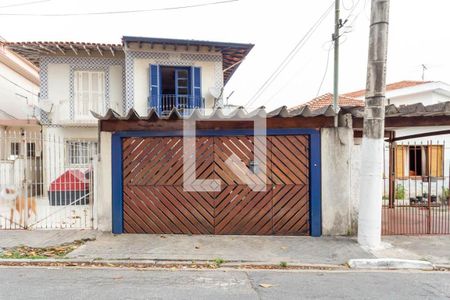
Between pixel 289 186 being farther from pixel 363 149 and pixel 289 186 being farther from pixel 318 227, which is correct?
pixel 363 149

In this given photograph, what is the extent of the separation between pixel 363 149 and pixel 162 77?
12433mm

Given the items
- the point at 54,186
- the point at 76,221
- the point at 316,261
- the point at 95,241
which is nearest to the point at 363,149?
the point at 316,261

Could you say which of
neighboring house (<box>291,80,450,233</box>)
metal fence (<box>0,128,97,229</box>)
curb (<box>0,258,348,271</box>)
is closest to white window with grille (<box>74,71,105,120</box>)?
metal fence (<box>0,128,97,229</box>)

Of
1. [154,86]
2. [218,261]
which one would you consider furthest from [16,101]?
[218,261]

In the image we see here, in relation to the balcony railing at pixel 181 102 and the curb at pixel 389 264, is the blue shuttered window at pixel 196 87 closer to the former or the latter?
the balcony railing at pixel 181 102

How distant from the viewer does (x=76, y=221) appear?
9312 millimetres

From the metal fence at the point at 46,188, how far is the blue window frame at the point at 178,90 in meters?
3.67

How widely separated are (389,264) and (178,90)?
1258cm

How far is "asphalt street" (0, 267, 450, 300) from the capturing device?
454 centimetres

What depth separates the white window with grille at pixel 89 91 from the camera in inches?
645

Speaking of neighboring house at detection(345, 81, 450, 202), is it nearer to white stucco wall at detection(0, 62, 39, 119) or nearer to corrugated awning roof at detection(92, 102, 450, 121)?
corrugated awning roof at detection(92, 102, 450, 121)

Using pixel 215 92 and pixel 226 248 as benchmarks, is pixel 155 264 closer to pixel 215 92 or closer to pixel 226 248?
pixel 226 248

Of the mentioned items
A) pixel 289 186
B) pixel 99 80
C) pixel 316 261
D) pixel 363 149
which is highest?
pixel 99 80

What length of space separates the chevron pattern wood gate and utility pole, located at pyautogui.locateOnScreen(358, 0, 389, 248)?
124cm
